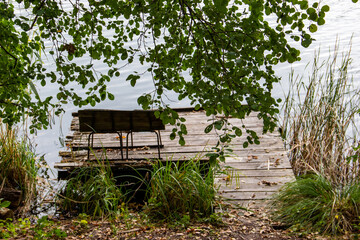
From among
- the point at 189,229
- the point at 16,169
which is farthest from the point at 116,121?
the point at 189,229

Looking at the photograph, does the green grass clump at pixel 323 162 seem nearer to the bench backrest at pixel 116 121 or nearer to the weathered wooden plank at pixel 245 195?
the weathered wooden plank at pixel 245 195

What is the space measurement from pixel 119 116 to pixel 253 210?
2358 millimetres

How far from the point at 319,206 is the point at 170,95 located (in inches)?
304

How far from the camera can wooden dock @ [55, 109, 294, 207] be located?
237 inches

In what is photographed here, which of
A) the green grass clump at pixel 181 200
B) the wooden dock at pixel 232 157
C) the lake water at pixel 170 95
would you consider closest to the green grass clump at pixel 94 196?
the wooden dock at pixel 232 157

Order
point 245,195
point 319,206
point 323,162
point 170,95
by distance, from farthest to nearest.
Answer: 1. point 170,95
2. point 323,162
3. point 245,195
4. point 319,206

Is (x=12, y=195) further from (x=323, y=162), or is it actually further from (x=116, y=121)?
(x=323, y=162)

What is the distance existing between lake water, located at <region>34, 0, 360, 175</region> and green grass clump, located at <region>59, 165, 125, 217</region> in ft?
5.57

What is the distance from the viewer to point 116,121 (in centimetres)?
680

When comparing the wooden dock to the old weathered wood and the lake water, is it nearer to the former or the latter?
the lake water

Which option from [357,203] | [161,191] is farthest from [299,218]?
[161,191]

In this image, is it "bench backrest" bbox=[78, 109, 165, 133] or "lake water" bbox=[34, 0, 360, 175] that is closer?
"bench backrest" bbox=[78, 109, 165, 133]

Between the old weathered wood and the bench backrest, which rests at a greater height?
the bench backrest

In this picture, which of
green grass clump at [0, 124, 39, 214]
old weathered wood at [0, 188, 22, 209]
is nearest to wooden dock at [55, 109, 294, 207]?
green grass clump at [0, 124, 39, 214]
